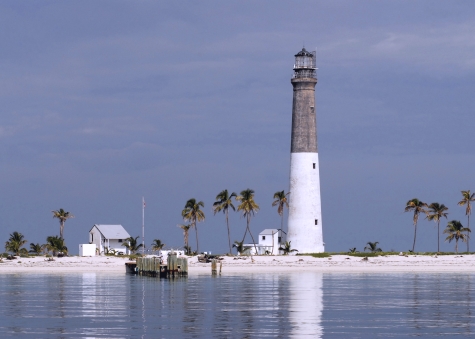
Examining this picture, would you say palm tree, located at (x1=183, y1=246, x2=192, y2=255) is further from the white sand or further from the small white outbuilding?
the small white outbuilding

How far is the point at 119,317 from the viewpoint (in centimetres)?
3984

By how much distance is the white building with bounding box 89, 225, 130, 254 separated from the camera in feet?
335

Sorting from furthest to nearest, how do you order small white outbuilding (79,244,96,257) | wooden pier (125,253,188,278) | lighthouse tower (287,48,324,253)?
1. small white outbuilding (79,244,96,257)
2. lighthouse tower (287,48,324,253)
3. wooden pier (125,253,188,278)

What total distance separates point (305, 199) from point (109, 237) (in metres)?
28.3

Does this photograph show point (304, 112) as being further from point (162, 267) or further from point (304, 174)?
point (162, 267)

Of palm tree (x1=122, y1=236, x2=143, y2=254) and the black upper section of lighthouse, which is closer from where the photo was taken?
the black upper section of lighthouse

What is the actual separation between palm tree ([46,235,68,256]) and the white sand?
12.6 ft

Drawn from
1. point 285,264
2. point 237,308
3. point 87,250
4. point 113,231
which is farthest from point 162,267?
point 237,308

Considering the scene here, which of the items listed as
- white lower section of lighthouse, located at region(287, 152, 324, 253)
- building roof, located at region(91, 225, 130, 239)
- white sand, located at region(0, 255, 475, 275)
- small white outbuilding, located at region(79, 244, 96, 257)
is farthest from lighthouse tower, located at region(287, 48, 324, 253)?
building roof, located at region(91, 225, 130, 239)

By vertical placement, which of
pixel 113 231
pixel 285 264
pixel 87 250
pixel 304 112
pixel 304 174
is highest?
pixel 304 112

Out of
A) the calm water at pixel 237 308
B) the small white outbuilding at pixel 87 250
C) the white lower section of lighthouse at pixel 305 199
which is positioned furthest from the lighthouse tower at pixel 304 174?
the small white outbuilding at pixel 87 250

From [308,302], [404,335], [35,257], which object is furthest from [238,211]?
[404,335]

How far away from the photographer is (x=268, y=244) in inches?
3740

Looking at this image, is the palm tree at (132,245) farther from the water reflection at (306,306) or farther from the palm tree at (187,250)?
the water reflection at (306,306)
